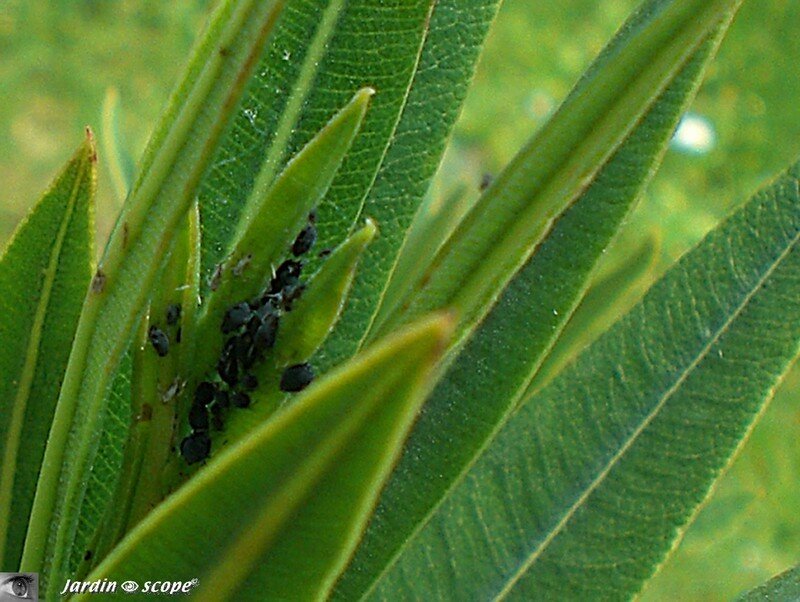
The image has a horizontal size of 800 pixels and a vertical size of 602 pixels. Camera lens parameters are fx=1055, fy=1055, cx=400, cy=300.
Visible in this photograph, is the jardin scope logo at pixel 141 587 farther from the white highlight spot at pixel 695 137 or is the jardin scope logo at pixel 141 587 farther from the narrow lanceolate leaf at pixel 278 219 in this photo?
the white highlight spot at pixel 695 137

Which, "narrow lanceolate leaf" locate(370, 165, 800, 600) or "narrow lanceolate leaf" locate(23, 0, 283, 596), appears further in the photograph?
"narrow lanceolate leaf" locate(370, 165, 800, 600)

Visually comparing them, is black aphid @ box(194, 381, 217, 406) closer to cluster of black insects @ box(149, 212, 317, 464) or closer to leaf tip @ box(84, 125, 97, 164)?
cluster of black insects @ box(149, 212, 317, 464)

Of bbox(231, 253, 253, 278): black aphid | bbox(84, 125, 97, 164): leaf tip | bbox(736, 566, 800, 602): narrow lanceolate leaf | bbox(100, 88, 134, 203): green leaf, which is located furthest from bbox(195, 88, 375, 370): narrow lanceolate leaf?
bbox(100, 88, 134, 203): green leaf

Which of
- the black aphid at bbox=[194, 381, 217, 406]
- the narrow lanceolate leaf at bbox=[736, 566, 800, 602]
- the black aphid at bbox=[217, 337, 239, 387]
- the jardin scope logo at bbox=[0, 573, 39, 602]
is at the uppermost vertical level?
the black aphid at bbox=[217, 337, 239, 387]

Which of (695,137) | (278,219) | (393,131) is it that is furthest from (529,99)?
(278,219)

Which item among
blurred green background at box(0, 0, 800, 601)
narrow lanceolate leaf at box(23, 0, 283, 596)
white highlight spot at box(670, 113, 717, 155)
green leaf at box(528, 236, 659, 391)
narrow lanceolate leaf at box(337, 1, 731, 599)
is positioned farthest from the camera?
white highlight spot at box(670, 113, 717, 155)


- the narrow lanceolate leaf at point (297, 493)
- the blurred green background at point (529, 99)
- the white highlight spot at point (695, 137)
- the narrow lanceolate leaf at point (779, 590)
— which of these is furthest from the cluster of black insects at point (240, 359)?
the white highlight spot at point (695, 137)

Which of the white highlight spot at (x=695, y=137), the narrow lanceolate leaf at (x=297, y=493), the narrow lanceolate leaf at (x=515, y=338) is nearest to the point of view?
the narrow lanceolate leaf at (x=297, y=493)

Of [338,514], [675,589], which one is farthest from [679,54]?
[675,589]

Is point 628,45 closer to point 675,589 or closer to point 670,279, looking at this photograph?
point 670,279
